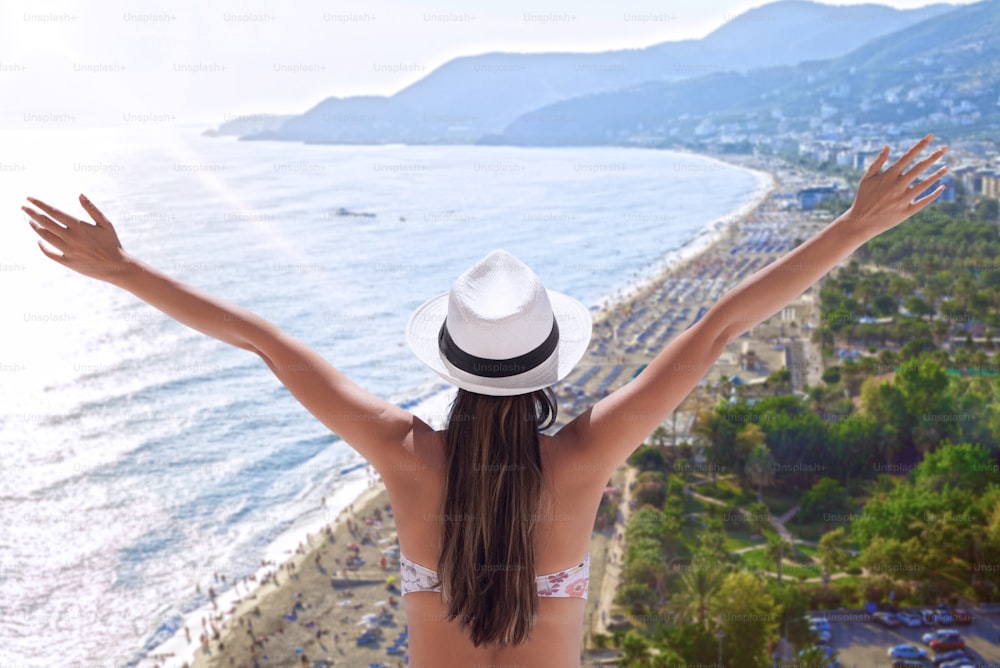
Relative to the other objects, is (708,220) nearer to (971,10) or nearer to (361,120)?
(971,10)

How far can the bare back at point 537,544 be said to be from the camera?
110 cm

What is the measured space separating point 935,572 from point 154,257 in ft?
115

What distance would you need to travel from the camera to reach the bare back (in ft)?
3.59

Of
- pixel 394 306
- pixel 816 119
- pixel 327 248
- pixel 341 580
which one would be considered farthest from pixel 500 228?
pixel 816 119

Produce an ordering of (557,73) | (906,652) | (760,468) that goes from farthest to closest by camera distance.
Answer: (557,73) → (760,468) → (906,652)

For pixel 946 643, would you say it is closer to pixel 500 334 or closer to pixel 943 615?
pixel 943 615

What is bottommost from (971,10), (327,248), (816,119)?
(327,248)

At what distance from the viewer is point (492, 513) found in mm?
1070

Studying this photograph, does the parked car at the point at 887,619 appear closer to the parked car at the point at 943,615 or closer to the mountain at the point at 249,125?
the parked car at the point at 943,615

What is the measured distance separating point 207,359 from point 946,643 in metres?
22.7

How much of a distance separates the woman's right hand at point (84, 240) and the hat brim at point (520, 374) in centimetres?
40

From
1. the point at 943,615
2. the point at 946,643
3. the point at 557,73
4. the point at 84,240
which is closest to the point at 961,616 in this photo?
the point at 943,615

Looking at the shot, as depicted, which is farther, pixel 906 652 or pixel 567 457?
pixel 906 652

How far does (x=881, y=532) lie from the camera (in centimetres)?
1245
